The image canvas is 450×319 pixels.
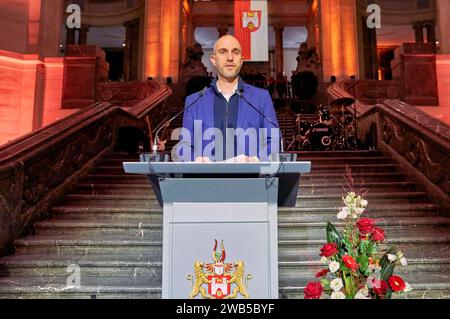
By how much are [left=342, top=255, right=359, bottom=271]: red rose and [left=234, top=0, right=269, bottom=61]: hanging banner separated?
14438mm

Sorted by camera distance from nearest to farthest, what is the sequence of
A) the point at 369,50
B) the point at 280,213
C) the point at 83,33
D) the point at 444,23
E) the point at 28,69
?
1. the point at 280,213
2. the point at 28,69
3. the point at 444,23
4. the point at 369,50
5. the point at 83,33

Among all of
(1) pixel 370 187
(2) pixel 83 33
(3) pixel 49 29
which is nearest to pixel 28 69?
(3) pixel 49 29

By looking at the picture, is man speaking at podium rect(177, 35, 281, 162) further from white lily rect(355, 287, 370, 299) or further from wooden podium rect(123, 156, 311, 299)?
white lily rect(355, 287, 370, 299)

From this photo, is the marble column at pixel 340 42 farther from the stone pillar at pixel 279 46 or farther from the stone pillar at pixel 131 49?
the stone pillar at pixel 131 49

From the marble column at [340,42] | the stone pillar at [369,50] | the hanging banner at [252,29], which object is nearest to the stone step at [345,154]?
the hanging banner at [252,29]

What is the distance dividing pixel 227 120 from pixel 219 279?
1.16 metres

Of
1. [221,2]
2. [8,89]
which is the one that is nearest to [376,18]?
[221,2]

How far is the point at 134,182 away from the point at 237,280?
439 centimetres

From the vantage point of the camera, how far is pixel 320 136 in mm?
9766

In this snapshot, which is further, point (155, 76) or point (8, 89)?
point (155, 76)

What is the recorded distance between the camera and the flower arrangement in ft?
6.20

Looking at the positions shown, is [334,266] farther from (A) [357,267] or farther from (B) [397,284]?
(B) [397,284]

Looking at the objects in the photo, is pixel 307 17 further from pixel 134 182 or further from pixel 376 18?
pixel 134 182
